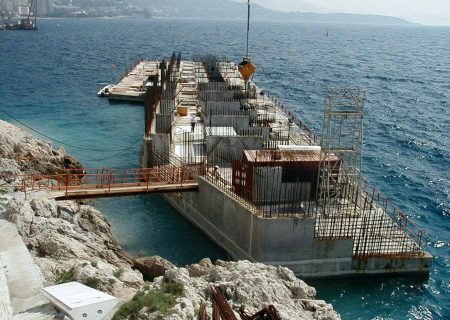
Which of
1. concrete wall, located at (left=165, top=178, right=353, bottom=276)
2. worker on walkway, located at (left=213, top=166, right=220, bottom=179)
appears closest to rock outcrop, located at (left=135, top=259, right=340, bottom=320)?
concrete wall, located at (left=165, top=178, right=353, bottom=276)

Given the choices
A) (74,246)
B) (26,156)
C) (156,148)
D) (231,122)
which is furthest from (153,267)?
(231,122)

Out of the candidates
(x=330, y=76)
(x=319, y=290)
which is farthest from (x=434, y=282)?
(x=330, y=76)

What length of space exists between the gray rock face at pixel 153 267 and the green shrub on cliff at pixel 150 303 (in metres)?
7.60

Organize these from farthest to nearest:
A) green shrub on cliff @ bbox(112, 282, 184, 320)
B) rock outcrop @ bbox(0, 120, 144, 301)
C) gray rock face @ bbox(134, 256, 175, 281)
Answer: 1. gray rock face @ bbox(134, 256, 175, 281)
2. rock outcrop @ bbox(0, 120, 144, 301)
3. green shrub on cliff @ bbox(112, 282, 184, 320)

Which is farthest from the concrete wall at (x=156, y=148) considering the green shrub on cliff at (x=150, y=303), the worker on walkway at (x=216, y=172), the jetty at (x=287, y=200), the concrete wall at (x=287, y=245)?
the green shrub on cliff at (x=150, y=303)

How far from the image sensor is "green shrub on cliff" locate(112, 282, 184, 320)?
53.8ft

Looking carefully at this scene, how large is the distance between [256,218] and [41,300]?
13452 millimetres

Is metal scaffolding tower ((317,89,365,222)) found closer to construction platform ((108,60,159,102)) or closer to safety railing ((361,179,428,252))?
safety railing ((361,179,428,252))

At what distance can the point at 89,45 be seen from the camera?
16788 cm

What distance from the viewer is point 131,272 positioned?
22875 mm

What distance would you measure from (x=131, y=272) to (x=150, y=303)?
21.3 feet

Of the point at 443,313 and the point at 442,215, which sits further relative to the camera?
the point at 442,215

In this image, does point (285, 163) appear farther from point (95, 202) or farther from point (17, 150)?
point (17, 150)

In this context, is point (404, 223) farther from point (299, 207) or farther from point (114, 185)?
point (114, 185)
